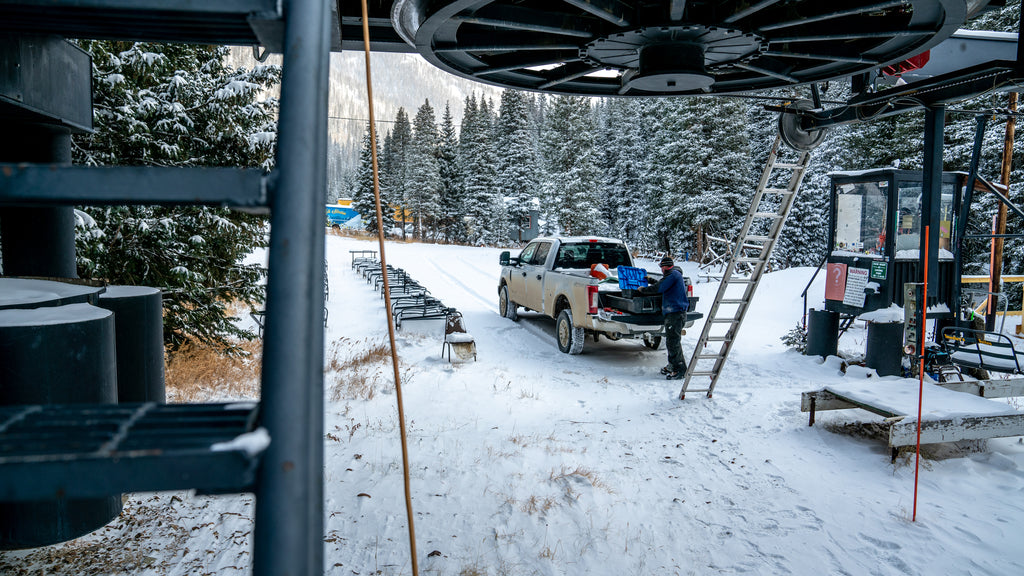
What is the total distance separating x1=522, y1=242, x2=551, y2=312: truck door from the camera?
12368mm

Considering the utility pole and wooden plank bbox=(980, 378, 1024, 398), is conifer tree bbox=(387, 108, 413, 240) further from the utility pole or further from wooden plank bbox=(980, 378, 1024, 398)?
wooden plank bbox=(980, 378, 1024, 398)

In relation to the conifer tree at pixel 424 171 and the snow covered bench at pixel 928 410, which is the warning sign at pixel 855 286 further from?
the conifer tree at pixel 424 171

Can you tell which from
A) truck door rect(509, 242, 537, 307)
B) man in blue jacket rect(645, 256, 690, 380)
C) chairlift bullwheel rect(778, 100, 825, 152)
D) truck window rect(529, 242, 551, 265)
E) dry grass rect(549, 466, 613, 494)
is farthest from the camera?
truck door rect(509, 242, 537, 307)

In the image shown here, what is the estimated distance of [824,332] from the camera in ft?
35.1

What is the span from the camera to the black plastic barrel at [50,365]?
7.29ft

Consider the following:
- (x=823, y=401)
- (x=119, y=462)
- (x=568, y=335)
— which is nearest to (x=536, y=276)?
(x=568, y=335)

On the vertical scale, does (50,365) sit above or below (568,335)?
above

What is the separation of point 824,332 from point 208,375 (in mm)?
10025

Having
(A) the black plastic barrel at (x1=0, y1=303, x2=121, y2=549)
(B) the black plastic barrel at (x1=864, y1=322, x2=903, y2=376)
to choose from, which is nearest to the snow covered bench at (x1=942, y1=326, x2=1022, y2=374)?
(B) the black plastic barrel at (x1=864, y1=322, x2=903, y2=376)

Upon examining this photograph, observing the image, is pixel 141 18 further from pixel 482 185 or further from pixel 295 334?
pixel 482 185

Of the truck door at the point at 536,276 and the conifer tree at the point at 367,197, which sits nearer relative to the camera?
the truck door at the point at 536,276

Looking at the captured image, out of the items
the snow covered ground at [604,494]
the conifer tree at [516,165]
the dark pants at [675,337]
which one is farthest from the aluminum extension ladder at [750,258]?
the conifer tree at [516,165]

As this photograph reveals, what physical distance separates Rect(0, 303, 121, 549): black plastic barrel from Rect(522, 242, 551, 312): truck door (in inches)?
390

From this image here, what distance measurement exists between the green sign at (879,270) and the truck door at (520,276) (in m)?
6.55
